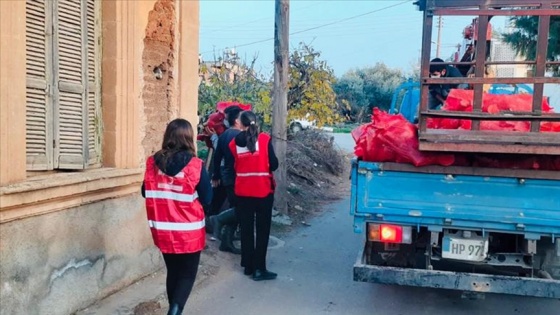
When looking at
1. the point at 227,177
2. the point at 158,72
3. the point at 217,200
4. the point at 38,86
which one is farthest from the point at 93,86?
the point at 217,200

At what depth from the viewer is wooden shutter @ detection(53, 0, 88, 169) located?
16.3ft

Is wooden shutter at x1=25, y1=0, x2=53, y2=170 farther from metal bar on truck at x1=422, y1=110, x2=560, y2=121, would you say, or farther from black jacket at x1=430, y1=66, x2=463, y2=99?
black jacket at x1=430, y1=66, x2=463, y2=99

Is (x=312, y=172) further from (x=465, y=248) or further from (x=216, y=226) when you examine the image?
(x=465, y=248)

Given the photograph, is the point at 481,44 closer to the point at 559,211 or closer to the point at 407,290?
the point at 559,211

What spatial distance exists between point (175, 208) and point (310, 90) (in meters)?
10.2

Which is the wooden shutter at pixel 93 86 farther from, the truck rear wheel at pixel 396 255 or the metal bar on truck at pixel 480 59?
the metal bar on truck at pixel 480 59

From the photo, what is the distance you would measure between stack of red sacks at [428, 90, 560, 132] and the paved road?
1.80m

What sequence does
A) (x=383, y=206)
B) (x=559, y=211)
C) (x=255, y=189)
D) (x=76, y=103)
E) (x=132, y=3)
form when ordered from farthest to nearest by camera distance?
(x=255, y=189)
(x=132, y=3)
(x=76, y=103)
(x=383, y=206)
(x=559, y=211)

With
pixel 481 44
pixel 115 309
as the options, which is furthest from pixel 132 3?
pixel 481 44

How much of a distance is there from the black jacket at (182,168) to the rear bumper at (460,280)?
1486 mm

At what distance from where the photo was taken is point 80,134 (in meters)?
5.31

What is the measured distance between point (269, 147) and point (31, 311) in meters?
2.91

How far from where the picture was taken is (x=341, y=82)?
4091 cm

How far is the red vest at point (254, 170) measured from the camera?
20.5 feet
